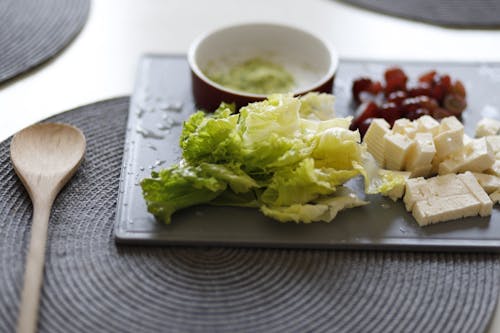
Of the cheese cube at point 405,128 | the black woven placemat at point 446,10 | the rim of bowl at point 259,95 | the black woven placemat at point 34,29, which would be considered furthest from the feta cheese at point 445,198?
the black woven placemat at point 34,29

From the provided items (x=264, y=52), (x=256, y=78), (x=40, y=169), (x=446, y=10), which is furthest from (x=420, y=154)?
(x=446, y=10)

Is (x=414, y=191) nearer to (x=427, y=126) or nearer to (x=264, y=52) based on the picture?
(x=427, y=126)

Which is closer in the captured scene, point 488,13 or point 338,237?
point 338,237

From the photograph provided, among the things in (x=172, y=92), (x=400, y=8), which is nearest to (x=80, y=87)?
(x=172, y=92)

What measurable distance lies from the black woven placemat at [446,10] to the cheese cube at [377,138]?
71 cm

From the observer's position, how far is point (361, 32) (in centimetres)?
199

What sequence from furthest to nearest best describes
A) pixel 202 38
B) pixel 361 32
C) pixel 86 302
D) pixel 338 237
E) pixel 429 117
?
pixel 361 32 < pixel 202 38 < pixel 429 117 < pixel 338 237 < pixel 86 302

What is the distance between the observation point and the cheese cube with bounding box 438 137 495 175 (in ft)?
4.50

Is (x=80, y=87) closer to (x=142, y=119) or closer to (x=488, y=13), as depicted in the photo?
(x=142, y=119)

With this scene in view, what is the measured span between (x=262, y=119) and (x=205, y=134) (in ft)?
0.36

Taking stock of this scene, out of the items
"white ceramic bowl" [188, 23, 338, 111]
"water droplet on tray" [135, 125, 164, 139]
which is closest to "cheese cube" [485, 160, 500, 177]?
"white ceramic bowl" [188, 23, 338, 111]

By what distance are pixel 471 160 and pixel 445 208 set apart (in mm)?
143

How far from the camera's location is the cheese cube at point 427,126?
1409mm

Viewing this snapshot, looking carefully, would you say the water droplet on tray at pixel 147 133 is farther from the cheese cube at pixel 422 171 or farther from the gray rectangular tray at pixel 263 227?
the cheese cube at pixel 422 171
